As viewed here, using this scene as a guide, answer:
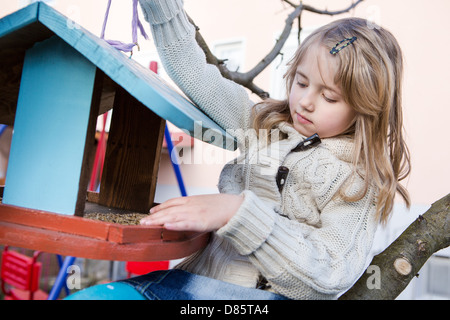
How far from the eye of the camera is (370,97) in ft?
3.15

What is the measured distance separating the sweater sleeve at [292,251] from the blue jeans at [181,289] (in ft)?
0.23

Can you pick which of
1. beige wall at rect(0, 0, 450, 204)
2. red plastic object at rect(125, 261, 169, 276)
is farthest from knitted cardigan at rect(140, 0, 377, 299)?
beige wall at rect(0, 0, 450, 204)

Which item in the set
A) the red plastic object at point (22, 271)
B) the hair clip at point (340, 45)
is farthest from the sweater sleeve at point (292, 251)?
the red plastic object at point (22, 271)

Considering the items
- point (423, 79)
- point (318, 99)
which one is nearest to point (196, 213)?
point (318, 99)

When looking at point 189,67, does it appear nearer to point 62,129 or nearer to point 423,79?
point 62,129

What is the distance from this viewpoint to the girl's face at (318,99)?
93 cm

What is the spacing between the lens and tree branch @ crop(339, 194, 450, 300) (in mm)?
962

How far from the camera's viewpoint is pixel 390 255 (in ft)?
3.30

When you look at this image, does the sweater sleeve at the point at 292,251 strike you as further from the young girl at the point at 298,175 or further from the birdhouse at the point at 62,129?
the birdhouse at the point at 62,129

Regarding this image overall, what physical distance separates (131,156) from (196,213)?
0.39 meters

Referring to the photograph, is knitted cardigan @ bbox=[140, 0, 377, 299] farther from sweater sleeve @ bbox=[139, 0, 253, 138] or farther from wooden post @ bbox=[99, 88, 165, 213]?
wooden post @ bbox=[99, 88, 165, 213]
